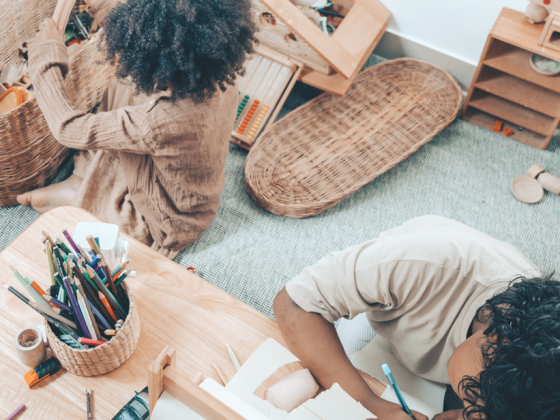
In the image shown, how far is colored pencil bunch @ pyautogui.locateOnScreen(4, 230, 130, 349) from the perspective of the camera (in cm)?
73

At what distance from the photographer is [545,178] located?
83.0 inches

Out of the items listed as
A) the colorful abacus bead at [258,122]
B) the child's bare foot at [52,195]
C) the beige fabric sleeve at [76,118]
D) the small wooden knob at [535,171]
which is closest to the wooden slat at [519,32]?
the small wooden knob at [535,171]

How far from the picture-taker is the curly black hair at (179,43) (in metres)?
1.07

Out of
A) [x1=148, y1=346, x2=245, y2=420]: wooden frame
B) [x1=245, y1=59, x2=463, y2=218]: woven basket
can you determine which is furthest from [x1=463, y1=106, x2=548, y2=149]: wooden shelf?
[x1=148, y1=346, x2=245, y2=420]: wooden frame

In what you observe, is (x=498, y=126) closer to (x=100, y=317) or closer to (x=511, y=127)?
(x=511, y=127)

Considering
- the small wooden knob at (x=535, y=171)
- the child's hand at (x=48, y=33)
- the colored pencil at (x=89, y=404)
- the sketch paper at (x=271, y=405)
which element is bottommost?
the small wooden knob at (x=535, y=171)

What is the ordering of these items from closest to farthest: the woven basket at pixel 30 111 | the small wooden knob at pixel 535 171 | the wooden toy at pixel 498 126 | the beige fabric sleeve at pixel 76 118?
the beige fabric sleeve at pixel 76 118, the woven basket at pixel 30 111, the small wooden knob at pixel 535 171, the wooden toy at pixel 498 126

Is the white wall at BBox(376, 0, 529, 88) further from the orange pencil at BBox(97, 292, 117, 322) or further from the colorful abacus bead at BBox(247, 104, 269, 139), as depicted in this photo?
the orange pencil at BBox(97, 292, 117, 322)

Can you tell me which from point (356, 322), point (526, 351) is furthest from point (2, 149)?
point (526, 351)

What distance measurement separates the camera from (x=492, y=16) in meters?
2.25

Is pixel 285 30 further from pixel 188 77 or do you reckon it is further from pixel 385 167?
pixel 188 77

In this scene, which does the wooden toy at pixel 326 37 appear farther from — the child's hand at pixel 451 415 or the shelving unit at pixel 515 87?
the child's hand at pixel 451 415

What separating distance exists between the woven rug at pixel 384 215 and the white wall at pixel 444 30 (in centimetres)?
35

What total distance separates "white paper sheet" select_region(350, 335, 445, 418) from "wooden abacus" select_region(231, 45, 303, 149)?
119 centimetres
